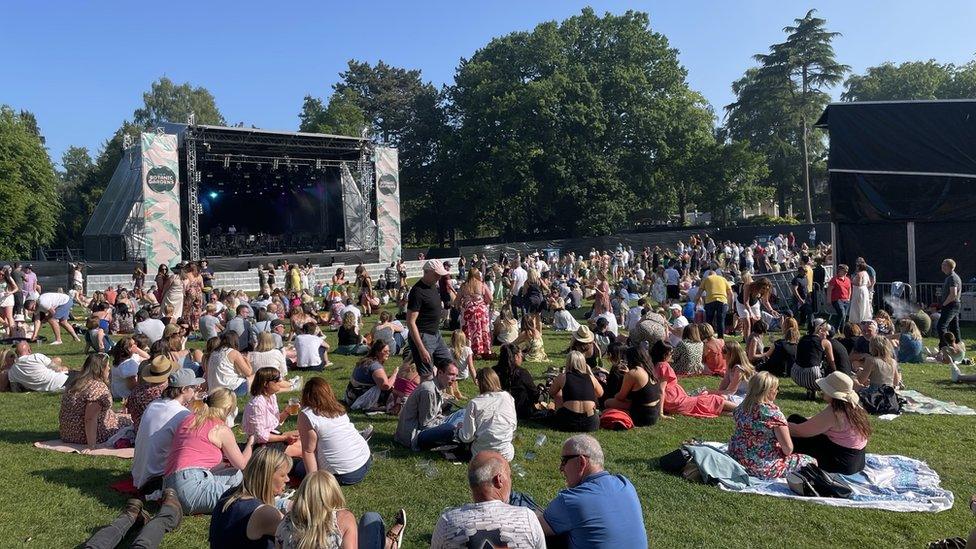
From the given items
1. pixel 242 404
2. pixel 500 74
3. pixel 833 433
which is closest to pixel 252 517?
pixel 833 433

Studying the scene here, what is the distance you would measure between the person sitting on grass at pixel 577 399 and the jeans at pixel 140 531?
3621 millimetres

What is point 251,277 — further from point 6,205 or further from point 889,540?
point 889,540

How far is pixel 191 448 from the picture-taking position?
5.02m

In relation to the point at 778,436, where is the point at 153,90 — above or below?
above

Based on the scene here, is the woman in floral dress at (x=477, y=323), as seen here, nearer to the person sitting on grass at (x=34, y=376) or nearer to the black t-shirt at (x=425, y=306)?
the black t-shirt at (x=425, y=306)

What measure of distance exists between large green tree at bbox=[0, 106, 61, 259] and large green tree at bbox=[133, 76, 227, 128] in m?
21.3

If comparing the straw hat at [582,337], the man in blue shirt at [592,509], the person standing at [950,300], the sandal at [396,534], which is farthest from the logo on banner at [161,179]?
the man in blue shirt at [592,509]

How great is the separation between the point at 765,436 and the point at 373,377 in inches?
165

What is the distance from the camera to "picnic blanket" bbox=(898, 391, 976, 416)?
7.73 m

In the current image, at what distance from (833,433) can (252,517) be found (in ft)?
13.9

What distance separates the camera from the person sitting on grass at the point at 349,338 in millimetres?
12211

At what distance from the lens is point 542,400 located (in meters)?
7.61

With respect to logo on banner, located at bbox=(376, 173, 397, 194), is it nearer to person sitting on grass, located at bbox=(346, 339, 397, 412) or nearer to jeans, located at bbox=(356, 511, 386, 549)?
person sitting on grass, located at bbox=(346, 339, 397, 412)

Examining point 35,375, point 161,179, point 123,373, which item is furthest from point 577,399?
point 161,179
